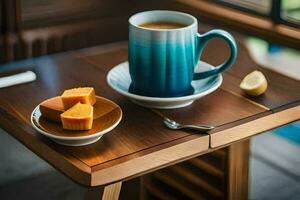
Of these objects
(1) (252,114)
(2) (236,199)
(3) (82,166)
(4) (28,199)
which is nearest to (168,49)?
(1) (252,114)

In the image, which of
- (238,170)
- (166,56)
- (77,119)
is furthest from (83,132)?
(238,170)

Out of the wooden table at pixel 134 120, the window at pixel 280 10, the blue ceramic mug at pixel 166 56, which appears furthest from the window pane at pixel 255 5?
the blue ceramic mug at pixel 166 56

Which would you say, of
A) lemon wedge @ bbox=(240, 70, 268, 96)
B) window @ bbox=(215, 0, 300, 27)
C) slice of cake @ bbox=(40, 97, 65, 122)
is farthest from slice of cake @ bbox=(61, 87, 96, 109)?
window @ bbox=(215, 0, 300, 27)

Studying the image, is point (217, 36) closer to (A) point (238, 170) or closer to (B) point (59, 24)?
(A) point (238, 170)

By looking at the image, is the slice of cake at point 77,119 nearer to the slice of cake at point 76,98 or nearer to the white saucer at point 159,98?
the slice of cake at point 76,98

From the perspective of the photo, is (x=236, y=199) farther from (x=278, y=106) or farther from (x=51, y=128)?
(x=51, y=128)

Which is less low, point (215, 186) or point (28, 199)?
point (215, 186)

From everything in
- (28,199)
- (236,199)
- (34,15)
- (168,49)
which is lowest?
(28,199)

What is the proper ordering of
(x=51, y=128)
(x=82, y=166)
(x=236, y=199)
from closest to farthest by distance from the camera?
1. (x=82, y=166)
2. (x=51, y=128)
3. (x=236, y=199)

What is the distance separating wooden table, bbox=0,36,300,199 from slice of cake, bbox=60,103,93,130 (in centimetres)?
4

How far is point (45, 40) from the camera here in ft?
7.85

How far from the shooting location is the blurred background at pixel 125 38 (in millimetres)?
1739

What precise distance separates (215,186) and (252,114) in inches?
15.3

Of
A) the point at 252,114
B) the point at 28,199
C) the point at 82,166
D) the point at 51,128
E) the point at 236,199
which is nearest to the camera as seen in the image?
the point at 82,166
